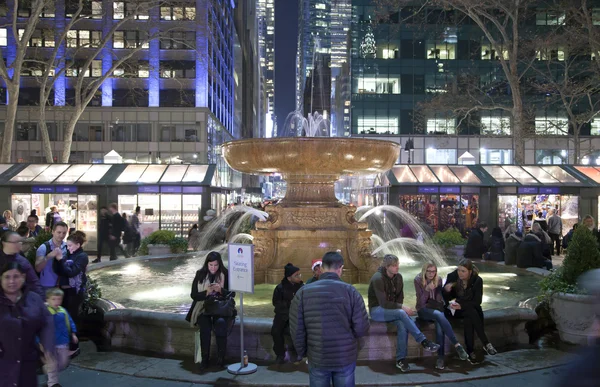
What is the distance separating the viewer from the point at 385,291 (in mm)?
6574

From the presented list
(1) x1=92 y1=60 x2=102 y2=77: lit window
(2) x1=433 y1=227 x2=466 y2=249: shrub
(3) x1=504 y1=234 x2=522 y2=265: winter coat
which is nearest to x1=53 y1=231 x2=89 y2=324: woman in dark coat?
(3) x1=504 y1=234 x2=522 y2=265: winter coat

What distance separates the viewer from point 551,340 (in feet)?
25.2

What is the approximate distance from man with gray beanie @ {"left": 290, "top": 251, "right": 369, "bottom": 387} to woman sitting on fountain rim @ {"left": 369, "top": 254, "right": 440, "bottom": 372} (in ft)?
8.16

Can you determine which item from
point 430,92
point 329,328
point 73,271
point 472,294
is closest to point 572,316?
point 472,294

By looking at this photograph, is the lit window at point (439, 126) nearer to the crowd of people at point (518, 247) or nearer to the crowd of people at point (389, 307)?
the crowd of people at point (518, 247)

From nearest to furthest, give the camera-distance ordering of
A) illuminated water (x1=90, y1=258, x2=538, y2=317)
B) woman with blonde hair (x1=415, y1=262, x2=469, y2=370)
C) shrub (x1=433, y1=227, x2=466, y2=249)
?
1. woman with blonde hair (x1=415, y1=262, x2=469, y2=370)
2. illuminated water (x1=90, y1=258, x2=538, y2=317)
3. shrub (x1=433, y1=227, x2=466, y2=249)

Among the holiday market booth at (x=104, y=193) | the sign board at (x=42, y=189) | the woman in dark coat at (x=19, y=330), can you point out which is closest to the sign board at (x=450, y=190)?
the holiday market booth at (x=104, y=193)

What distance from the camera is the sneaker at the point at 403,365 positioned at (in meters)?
6.21

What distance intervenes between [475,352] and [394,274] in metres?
1.60

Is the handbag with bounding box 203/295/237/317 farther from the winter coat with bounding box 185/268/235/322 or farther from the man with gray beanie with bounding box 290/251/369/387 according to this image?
the man with gray beanie with bounding box 290/251/369/387

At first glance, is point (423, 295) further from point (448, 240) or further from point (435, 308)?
point (448, 240)

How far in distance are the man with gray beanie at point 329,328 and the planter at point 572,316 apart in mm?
4606

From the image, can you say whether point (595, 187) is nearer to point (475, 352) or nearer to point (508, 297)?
point (508, 297)

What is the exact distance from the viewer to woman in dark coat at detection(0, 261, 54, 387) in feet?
12.7
